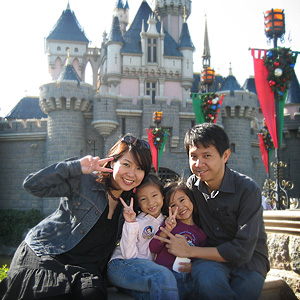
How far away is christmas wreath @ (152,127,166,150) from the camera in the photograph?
16.3 m

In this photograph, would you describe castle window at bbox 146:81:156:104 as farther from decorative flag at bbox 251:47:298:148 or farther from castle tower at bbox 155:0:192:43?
decorative flag at bbox 251:47:298:148

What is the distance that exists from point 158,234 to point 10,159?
1641 cm

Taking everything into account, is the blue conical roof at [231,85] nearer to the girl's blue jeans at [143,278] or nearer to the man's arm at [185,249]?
the man's arm at [185,249]

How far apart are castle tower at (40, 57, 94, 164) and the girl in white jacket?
1431 cm

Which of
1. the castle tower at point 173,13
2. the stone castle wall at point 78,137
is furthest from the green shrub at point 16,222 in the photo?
the castle tower at point 173,13

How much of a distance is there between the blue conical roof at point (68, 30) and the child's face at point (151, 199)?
2583cm

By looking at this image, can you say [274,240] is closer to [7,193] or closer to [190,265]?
[190,265]

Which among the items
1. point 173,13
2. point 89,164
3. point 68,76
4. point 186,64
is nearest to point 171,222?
point 89,164

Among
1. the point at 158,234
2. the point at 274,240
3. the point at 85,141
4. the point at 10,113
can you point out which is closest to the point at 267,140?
the point at 85,141

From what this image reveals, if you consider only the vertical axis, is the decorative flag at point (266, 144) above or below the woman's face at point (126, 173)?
above

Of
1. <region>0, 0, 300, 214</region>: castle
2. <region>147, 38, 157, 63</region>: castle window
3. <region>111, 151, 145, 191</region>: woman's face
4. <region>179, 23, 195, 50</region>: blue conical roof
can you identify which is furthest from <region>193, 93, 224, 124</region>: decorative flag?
<region>179, 23, 195, 50</region>: blue conical roof

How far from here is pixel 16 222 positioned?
1683 centimetres

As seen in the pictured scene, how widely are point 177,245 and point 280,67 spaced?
5.83m

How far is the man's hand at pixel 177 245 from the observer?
248 cm
